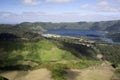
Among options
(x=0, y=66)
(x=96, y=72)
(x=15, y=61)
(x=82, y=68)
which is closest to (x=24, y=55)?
(x=15, y=61)

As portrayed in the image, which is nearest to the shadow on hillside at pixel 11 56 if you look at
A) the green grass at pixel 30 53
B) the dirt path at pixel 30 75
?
the green grass at pixel 30 53

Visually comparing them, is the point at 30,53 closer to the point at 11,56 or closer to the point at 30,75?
the point at 11,56

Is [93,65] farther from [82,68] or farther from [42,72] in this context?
[42,72]

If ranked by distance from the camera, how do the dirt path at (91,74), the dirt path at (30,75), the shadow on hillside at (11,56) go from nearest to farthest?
the dirt path at (91,74), the dirt path at (30,75), the shadow on hillside at (11,56)

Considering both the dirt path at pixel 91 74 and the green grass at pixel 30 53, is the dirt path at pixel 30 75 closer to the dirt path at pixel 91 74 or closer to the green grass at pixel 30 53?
the dirt path at pixel 91 74

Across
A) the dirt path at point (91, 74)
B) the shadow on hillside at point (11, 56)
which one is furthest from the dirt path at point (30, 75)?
the dirt path at point (91, 74)

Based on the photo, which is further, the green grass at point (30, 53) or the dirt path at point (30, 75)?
the green grass at point (30, 53)

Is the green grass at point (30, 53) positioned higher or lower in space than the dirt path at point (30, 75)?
higher

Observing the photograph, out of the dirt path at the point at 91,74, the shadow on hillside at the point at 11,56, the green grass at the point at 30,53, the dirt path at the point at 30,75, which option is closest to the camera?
the dirt path at the point at 91,74
